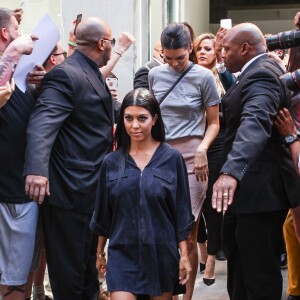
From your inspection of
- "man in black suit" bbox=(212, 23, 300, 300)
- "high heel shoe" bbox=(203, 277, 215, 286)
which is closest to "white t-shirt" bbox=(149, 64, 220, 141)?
"man in black suit" bbox=(212, 23, 300, 300)

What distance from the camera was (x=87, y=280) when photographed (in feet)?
17.4

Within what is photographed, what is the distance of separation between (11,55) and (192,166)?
1756mm

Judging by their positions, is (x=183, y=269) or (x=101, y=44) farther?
(x=101, y=44)

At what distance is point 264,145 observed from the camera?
14.8 ft

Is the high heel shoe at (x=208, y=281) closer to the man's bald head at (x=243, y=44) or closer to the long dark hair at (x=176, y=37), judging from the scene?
the long dark hair at (x=176, y=37)

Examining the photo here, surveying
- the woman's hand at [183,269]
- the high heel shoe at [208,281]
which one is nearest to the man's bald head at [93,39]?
the woman's hand at [183,269]

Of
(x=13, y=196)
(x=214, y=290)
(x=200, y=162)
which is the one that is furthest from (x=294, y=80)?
(x=214, y=290)

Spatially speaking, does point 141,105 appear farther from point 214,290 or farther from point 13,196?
point 214,290

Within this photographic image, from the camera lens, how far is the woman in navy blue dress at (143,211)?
426 cm

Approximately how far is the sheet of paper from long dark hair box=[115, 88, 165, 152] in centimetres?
81

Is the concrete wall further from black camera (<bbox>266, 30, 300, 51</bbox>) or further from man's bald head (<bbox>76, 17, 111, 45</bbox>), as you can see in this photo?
black camera (<bbox>266, 30, 300, 51</bbox>)

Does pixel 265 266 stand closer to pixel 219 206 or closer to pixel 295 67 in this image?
pixel 219 206

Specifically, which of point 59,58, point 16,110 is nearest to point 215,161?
point 59,58

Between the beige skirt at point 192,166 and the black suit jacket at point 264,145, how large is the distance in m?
0.73
